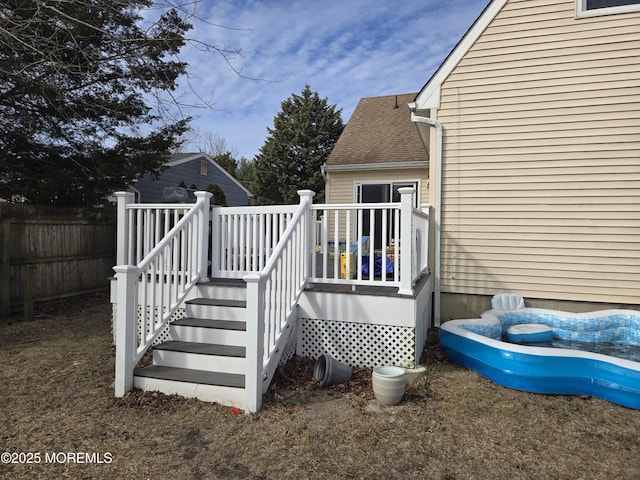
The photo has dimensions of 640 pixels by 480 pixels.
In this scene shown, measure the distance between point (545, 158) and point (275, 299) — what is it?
414 cm

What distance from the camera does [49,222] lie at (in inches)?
278

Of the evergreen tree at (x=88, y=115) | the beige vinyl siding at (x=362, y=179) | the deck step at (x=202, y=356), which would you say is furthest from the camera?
the beige vinyl siding at (x=362, y=179)

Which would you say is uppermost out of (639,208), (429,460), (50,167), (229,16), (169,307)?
(229,16)

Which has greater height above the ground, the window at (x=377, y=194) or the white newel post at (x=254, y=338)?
the window at (x=377, y=194)

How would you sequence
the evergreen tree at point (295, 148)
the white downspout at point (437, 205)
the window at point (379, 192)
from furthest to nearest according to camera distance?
the evergreen tree at point (295, 148), the window at point (379, 192), the white downspout at point (437, 205)

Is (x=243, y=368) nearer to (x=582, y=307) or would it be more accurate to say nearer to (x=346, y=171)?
(x=582, y=307)

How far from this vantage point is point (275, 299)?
3682mm

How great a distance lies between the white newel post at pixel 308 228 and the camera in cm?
428

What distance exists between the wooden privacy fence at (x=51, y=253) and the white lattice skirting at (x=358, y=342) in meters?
4.93

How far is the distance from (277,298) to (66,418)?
1917 millimetres

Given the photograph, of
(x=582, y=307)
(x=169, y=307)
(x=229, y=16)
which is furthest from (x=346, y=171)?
(x=169, y=307)

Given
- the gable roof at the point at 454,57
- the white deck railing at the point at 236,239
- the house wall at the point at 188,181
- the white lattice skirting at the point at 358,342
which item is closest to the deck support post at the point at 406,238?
the white lattice skirting at the point at 358,342

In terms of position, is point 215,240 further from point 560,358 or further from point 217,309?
point 560,358

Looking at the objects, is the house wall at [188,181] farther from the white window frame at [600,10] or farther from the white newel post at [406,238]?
the white window frame at [600,10]
